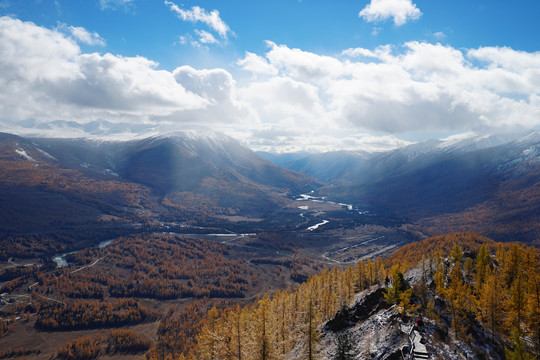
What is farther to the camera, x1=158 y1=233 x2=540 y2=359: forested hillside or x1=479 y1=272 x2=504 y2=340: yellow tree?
x1=479 y1=272 x2=504 y2=340: yellow tree

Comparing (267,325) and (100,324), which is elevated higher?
(267,325)

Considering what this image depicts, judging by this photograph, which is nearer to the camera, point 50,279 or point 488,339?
point 488,339

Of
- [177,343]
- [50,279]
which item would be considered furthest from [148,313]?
[50,279]

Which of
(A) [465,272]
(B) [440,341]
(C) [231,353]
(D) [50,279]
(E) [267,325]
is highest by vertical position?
(E) [267,325]

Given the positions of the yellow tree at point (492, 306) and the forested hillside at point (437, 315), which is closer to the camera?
the forested hillside at point (437, 315)

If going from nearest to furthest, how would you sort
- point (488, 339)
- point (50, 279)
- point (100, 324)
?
point (488, 339) → point (100, 324) → point (50, 279)

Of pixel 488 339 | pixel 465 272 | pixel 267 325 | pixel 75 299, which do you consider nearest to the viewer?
Result: pixel 267 325

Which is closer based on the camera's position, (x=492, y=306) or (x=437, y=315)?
(x=492, y=306)

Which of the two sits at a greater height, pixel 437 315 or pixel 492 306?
pixel 492 306

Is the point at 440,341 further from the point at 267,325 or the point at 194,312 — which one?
the point at 194,312
